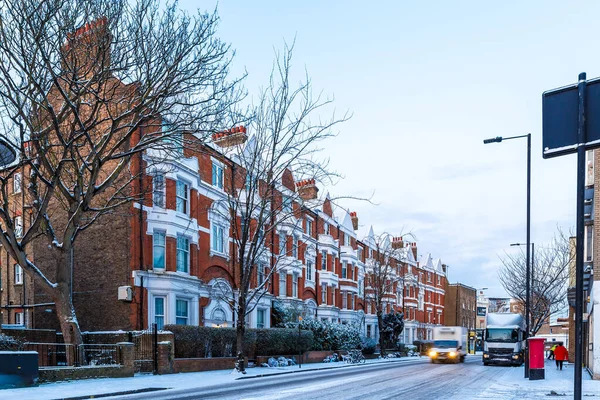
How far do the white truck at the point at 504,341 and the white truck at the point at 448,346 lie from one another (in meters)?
4.07

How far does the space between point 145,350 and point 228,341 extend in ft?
21.2

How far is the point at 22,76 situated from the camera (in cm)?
1858

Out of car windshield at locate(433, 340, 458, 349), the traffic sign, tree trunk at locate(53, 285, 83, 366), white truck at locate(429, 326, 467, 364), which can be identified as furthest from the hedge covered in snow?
the traffic sign

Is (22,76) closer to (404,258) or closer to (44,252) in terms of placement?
(44,252)

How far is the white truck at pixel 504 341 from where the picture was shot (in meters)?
35.4

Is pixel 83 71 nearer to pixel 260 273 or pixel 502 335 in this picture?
pixel 260 273

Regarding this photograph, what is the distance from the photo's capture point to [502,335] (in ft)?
118

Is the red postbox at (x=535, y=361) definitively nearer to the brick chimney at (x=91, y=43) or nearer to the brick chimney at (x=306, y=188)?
the brick chimney at (x=306, y=188)

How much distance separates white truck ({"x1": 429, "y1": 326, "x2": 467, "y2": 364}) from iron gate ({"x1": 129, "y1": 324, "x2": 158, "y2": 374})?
920 inches

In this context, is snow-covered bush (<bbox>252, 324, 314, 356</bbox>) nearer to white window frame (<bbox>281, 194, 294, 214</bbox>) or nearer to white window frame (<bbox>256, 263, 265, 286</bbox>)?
white window frame (<bbox>256, 263, 265, 286</bbox>)

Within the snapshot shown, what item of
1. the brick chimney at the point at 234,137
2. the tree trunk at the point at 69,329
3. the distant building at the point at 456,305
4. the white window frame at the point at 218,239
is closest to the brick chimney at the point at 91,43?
the brick chimney at the point at 234,137

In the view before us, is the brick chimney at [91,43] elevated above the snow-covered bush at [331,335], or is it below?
above

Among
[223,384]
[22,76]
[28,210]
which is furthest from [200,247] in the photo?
[22,76]

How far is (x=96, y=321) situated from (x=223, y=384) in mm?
11408
